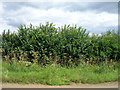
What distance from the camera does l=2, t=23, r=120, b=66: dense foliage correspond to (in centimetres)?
1029

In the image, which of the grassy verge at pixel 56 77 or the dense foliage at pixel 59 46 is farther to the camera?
the dense foliage at pixel 59 46

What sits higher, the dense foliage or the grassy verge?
the dense foliage

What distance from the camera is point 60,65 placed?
32.6ft

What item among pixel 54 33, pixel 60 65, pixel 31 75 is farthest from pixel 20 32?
pixel 31 75

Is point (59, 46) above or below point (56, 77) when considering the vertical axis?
above

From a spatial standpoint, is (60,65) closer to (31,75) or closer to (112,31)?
(31,75)

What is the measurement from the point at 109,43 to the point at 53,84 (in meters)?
5.74

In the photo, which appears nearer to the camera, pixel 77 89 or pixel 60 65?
pixel 77 89

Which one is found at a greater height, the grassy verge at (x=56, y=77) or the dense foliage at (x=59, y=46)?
the dense foliage at (x=59, y=46)

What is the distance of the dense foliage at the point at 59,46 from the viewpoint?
10289mm

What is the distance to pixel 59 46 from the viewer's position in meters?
10.3

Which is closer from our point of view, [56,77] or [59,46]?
[56,77]

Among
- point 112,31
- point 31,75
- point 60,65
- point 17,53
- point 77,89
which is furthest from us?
point 112,31

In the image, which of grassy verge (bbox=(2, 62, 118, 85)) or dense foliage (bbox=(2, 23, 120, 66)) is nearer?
grassy verge (bbox=(2, 62, 118, 85))
